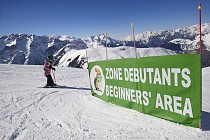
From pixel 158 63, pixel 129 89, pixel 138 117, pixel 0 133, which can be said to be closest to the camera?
pixel 0 133

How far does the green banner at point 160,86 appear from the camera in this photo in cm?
501

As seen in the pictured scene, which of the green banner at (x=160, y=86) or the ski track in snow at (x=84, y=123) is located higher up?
the green banner at (x=160, y=86)

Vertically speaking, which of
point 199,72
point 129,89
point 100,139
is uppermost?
point 199,72

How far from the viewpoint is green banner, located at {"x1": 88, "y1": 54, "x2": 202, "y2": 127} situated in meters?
5.01

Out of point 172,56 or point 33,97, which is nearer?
point 172,56

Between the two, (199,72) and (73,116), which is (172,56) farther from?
(73,116)

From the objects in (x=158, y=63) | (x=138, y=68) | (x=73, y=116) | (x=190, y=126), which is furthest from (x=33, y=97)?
(x=190, y=126)

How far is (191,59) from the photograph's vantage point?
492 centimetres

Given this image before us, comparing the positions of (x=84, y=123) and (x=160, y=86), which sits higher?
(x=160, y=86)

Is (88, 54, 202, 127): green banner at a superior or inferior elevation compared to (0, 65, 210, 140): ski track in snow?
superior

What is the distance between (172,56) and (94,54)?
136451 millimetres

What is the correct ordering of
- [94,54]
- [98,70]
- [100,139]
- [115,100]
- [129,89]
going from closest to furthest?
[100,139]
[129,89]
[115,100]
[98,70]
[94,54]

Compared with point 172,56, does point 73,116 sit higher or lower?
lower

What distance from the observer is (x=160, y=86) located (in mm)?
5895
